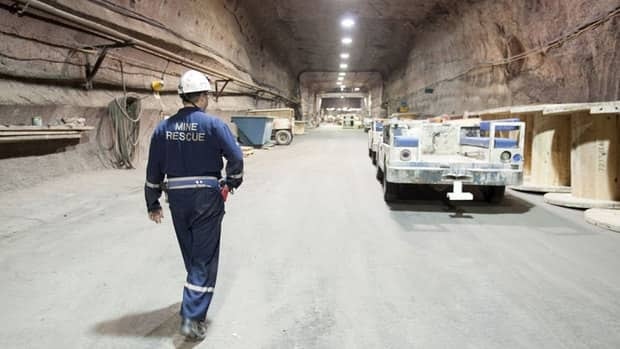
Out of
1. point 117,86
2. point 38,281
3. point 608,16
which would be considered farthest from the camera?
point 117,86

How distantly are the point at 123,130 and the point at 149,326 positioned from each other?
6.66 metres

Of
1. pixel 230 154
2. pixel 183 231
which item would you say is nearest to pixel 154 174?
pixel 183 231

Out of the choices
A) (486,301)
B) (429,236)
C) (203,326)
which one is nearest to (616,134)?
(429,236)

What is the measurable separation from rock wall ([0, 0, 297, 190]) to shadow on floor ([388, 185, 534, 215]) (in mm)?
6173

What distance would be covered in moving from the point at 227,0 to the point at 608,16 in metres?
13.8

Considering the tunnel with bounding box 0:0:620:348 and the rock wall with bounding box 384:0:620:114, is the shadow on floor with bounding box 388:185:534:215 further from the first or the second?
the rock wall with bounding box 384:0:620:114

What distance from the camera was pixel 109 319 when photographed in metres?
2.71

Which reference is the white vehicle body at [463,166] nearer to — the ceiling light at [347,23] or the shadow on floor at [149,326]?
the shadow on floor at [149,326]

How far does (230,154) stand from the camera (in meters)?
2.52

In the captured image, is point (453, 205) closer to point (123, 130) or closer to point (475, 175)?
point (475, 175)

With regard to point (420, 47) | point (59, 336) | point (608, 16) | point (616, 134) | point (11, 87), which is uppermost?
point (420, 47)

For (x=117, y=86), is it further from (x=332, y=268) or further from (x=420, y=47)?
Result: (x=420, y=47)

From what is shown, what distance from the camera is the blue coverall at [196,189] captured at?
244 cm

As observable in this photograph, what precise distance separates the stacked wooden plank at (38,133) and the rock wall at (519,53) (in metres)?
10.5
